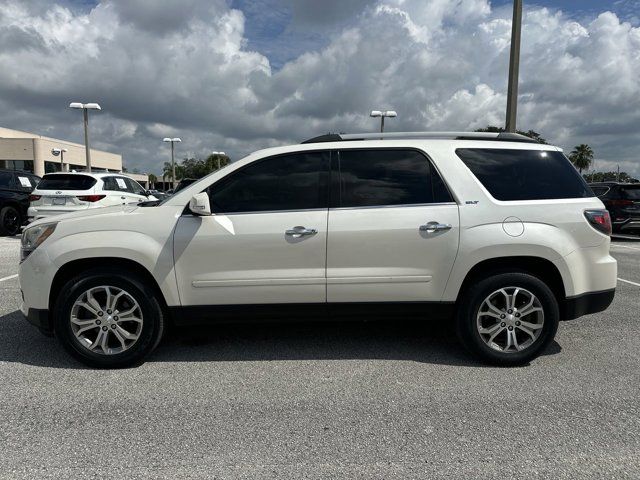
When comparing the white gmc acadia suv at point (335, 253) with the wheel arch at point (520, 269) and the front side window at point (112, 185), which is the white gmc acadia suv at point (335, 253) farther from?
the front side window at point (112, 185)

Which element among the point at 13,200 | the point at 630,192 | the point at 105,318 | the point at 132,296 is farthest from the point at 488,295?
the point at 13,200

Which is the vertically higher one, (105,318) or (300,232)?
(300,232)

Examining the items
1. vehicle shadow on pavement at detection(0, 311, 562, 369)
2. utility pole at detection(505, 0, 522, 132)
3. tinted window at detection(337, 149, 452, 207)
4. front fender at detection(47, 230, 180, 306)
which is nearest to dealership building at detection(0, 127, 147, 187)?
utility pole at detection(505, 0, 522, 132)

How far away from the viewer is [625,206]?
1293 centimetres

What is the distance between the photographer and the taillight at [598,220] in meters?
3.69

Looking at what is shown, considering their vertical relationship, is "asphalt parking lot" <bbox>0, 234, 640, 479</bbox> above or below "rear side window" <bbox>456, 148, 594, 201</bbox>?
below

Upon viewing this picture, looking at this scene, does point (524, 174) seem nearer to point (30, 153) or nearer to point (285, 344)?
point (285, 344)

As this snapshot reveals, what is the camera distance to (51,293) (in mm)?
3652

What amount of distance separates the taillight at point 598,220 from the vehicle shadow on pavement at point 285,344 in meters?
1.17

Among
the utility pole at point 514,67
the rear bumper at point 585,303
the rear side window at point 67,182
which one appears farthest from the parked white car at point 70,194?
the utility pole at point 514,67

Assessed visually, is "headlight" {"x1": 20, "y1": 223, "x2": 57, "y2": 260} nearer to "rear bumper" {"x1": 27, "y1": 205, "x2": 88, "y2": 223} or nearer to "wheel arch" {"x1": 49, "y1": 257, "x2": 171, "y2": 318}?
"wheel arch" {"x1": 49, "y1": 257, "x2": 171, "y2": 318}

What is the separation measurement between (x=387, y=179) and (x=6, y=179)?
1241 centimetres

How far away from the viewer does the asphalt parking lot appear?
97.1 inches

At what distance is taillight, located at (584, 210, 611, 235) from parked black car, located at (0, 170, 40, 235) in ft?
43.9
